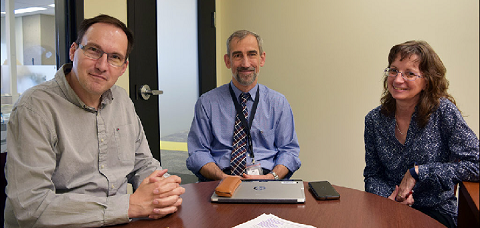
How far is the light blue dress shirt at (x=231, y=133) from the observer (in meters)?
2.29

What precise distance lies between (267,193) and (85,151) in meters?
0.72

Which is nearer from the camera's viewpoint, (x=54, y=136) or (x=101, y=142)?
(x=54, y=136)

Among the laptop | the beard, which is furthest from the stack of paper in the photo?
the beard

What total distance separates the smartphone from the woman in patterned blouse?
44cm

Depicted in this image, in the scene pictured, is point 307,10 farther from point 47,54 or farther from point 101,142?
point 101,142

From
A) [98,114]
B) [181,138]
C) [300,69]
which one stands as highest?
[300,69]

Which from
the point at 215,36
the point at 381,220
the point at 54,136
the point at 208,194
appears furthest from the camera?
the point at 215,36

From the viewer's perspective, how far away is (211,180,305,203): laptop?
4.34 ft

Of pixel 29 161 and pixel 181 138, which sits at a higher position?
pixel 29 161

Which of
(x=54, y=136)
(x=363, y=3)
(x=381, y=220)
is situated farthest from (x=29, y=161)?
(x=363, y=3)

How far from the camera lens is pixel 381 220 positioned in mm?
1175

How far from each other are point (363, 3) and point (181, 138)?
208 centimetres

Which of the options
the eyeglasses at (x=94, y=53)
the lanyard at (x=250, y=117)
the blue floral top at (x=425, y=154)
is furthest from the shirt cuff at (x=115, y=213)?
the blue floral top at (x=425, y=154)

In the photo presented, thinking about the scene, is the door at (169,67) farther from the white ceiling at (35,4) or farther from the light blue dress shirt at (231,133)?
the white ceiling at (35,4)
